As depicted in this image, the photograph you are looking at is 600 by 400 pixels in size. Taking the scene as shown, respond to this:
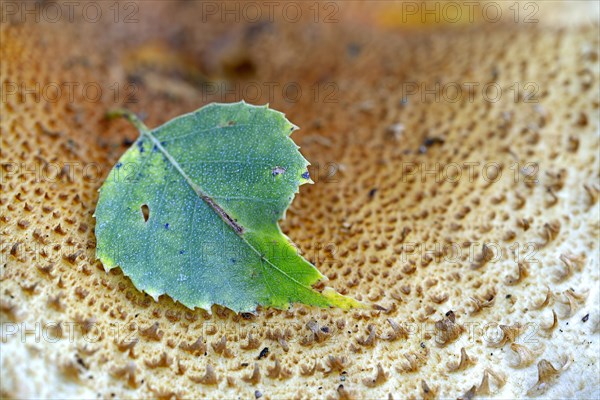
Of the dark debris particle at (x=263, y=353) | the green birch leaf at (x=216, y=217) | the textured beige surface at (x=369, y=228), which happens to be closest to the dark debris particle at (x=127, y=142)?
the textured beige surface at (x=369, y=228)

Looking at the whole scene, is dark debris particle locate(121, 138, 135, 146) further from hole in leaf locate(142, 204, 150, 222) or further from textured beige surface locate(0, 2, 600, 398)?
hole in leaf locate(142, 204, 150, 222)

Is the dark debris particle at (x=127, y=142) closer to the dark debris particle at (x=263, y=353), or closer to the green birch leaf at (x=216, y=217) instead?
the green birch leaf at (x=216, y=217)

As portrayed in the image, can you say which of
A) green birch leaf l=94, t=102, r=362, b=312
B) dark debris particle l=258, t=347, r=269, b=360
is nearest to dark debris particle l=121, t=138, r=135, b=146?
green birch leaf l=94, t=102, r=362, b=312

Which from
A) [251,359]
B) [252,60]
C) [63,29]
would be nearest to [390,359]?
[251,359]

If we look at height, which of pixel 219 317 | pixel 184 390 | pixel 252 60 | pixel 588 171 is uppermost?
pixel 252 60

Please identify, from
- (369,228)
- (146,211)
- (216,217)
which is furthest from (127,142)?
(369,228)

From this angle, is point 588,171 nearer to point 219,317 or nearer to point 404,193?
point 404,193
